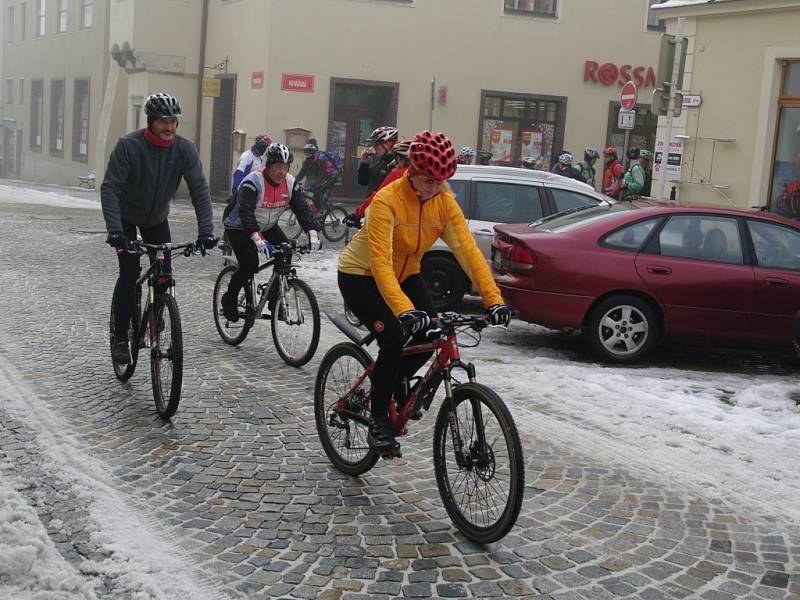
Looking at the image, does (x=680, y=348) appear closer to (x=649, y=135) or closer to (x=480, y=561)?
(x=480, y=561)

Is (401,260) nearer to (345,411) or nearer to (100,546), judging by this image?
(345,411)

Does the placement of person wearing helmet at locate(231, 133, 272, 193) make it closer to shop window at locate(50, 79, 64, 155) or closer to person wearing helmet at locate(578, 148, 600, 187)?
person wearing helmet at locate(578, 148, 600, 187)

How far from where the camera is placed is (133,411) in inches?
267

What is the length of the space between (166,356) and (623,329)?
172 inches

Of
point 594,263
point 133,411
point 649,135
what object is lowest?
point 133,411

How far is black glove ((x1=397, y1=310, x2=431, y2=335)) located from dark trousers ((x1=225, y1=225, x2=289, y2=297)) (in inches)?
170

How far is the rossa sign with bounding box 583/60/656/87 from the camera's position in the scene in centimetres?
2775

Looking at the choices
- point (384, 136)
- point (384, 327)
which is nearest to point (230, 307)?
point (384, 136)

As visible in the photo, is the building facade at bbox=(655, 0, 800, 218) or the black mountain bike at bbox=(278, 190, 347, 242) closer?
the building facade at bbox=(655, 0, 800, 218)

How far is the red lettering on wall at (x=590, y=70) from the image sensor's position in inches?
1091

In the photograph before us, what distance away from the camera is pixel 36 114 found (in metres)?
47.2

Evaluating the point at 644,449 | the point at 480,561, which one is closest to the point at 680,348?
the point at 644,449

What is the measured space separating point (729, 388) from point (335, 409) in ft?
13.1

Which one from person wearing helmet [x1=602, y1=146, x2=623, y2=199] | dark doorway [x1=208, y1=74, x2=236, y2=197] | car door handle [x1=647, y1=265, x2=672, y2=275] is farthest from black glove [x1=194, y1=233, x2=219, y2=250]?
dark doorway [x1=208, y1=74, x2=236, y2=197]
